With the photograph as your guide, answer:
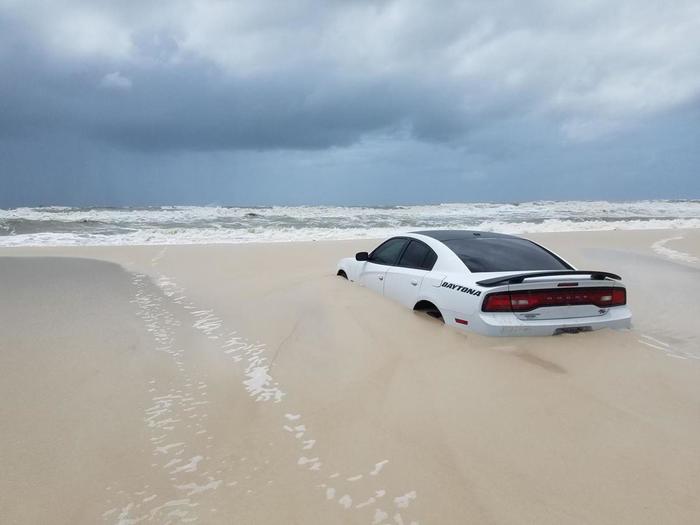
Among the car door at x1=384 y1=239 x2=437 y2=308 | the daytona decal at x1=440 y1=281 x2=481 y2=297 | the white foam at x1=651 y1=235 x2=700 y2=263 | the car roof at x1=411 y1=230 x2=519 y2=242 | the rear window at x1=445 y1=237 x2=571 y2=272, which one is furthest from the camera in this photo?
the white foam at x1=651 y1=235 x2=700 y2=263

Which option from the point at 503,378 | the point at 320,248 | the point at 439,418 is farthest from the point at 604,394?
the point at 320,248

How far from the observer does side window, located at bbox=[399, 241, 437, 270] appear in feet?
17.3

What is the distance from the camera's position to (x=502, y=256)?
5.04 meters

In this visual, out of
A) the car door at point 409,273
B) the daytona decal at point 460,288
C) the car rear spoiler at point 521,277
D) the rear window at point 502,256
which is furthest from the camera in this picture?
the car door at point 409,273

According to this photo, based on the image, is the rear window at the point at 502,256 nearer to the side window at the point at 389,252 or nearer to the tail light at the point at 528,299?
the tail light at the point at 528,299

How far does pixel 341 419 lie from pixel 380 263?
3.42 meters

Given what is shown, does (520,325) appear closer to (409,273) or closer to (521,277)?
(521,277)

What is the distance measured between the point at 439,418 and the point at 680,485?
52.2 inches

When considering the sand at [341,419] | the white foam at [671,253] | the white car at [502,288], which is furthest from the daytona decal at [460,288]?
the white foam at [671,253]

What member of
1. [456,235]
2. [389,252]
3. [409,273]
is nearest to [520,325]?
[409,273]

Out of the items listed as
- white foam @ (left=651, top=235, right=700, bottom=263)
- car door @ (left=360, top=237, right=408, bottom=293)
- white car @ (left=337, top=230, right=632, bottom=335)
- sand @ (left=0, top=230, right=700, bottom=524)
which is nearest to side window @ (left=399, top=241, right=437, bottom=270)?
white car @ (left=337, top=230, right=632, bottom=335)

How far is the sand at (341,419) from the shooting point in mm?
2289

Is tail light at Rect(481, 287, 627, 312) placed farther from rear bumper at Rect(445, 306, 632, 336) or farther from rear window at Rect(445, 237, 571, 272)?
rear window at Rect(445, 237, 571, 272)

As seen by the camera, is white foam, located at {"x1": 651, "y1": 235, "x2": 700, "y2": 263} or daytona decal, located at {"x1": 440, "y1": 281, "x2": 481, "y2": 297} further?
white foam, located at {"x1": 651, "y1": 235, "x2": 700, "y2": 263}
